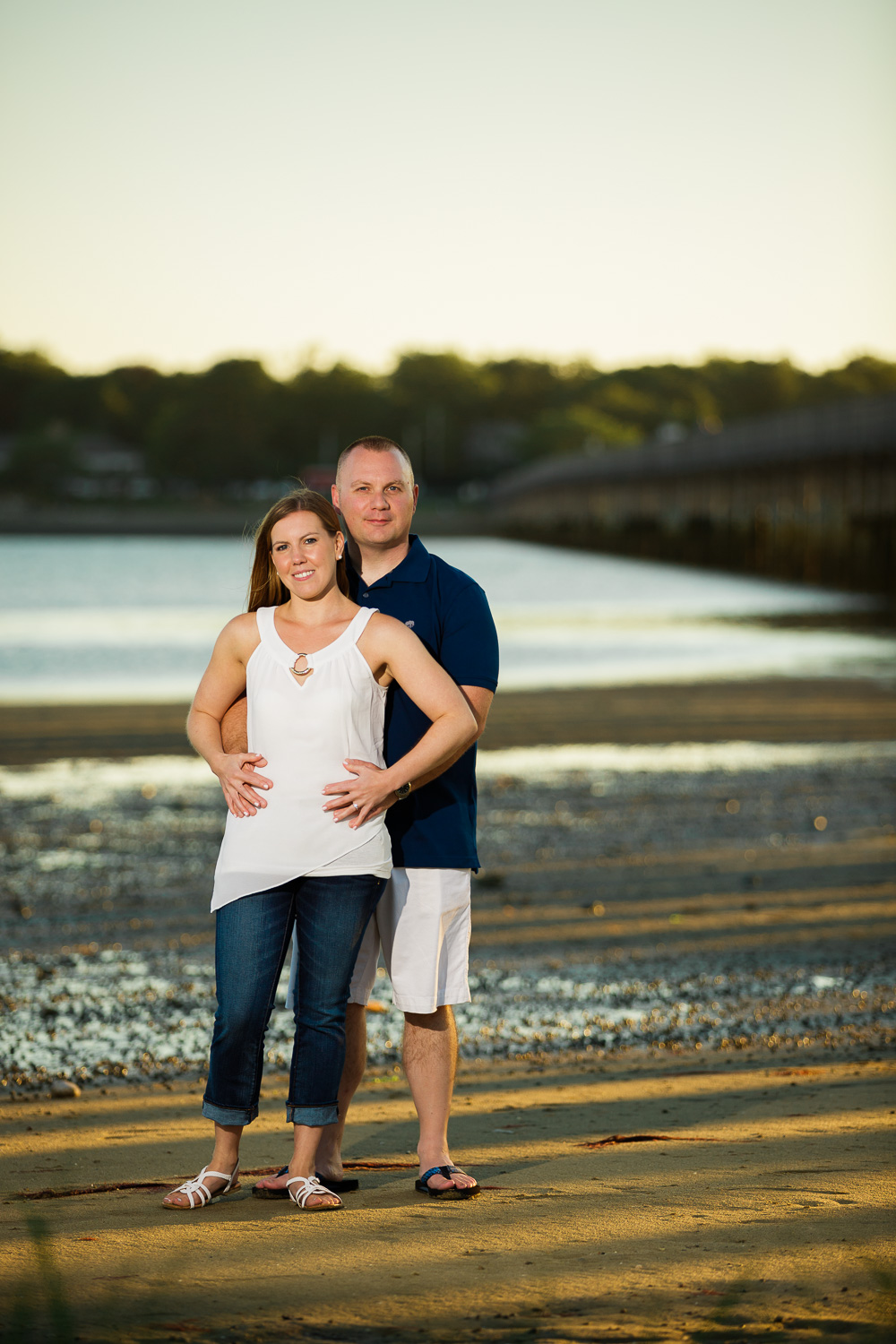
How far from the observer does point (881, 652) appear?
24.8 metres

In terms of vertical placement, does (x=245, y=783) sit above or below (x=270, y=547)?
below

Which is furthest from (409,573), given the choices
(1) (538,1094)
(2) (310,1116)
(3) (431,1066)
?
(1) (538,1094)

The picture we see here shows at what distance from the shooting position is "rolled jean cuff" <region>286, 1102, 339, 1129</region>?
4.18 meters

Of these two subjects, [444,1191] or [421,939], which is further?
[421,939]

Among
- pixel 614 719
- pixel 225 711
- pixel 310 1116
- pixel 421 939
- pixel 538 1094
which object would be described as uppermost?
pixel 225 711

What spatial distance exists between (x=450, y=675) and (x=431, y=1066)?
1081mm

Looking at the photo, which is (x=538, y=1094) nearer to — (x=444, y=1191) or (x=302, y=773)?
(x=444, y=1191)

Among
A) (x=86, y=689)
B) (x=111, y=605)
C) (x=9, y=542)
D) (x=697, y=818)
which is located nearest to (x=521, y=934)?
(x=697, y=818)

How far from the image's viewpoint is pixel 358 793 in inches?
158

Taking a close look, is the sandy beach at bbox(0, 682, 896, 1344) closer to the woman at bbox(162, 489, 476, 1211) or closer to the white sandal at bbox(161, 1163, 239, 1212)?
the white sandal at bbox(161, 1163, 239, 1212)

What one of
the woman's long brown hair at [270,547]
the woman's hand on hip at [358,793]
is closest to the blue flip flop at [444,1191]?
the woman's hand on hip at [358,793]

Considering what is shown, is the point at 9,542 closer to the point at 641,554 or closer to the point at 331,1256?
the point at 641,554

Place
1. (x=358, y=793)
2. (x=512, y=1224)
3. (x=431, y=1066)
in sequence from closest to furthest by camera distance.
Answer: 1. (x=512, y=1224)
2. (x=358, y=793)
3. (x=431, y=1066)

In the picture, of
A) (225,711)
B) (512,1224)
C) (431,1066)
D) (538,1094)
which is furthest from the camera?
(538,1094)
